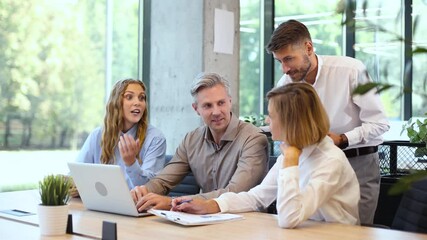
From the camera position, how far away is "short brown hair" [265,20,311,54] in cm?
228

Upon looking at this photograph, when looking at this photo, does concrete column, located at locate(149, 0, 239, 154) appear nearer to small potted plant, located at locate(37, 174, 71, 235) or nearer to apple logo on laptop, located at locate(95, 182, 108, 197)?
apple logo on laptop, located at locate(95, 182, 108, 197)

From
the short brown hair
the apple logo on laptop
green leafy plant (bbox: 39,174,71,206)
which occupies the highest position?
the short brown hair

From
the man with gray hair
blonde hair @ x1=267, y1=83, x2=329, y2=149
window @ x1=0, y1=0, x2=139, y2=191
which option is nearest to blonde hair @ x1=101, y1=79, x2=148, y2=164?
the man with gray hair

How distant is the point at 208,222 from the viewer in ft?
6.02

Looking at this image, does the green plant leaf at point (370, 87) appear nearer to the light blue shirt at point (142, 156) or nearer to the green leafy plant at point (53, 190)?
the green leafy plant at point (53, 190)

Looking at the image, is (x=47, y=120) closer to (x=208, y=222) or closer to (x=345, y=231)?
(x=208, y=222)

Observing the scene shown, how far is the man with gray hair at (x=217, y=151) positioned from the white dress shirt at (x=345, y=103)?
338mm

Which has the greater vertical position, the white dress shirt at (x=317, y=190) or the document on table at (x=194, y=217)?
the white dress shirt at (x=317, y=190)

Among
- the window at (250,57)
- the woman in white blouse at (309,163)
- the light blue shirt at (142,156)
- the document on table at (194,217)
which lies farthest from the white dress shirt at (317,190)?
the window at (250,57)

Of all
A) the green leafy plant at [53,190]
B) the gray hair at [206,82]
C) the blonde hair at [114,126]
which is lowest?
the green leafy plant at [53,190]

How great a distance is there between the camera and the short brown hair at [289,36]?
2.28 m

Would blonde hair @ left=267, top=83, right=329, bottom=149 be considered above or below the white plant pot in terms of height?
above

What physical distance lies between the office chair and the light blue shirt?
116cm

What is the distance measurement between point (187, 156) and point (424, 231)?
1.13m
